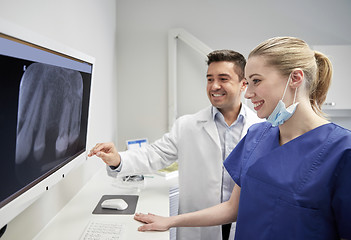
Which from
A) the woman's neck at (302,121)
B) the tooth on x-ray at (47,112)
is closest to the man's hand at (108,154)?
the tooth on x-ray at (47,112)

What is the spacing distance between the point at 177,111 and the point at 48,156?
2.04 metres

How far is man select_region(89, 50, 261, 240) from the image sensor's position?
5.18ft

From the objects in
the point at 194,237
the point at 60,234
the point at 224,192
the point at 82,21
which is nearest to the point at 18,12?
the point at 82,21

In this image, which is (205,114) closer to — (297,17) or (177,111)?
(177,111)

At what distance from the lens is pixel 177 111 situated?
9.52 feet

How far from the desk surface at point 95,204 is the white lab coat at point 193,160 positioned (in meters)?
0.16

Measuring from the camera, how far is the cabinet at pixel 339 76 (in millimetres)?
2621

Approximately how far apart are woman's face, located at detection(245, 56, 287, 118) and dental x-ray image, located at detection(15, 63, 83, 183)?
681 millimetres

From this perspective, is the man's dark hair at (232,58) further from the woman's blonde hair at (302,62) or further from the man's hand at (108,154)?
the man's hand at (108,154)

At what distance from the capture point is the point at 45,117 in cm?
85

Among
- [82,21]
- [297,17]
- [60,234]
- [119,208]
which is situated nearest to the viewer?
[60,234]

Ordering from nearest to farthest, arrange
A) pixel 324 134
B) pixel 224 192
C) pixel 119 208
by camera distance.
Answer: pixel 324 134
pixel 119 208
pixel 224 192

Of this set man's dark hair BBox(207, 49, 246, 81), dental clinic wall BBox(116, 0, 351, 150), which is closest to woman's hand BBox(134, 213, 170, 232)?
man's dark hair BBox(207, 49, 246, 81)

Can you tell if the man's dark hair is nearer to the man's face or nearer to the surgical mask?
the man's face
